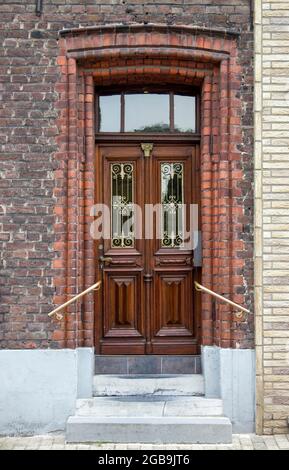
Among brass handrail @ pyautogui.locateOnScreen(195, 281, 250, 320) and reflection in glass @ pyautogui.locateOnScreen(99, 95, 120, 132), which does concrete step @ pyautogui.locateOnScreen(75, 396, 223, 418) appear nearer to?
brass handrail @ pyautogui.locateOnScreen(195, 281, 250, 320)

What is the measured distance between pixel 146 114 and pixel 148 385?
9.72ft

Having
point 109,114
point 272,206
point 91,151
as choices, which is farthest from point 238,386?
point 109,114

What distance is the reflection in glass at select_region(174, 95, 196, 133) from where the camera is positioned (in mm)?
6344

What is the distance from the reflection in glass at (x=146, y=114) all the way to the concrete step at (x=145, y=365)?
100 inches

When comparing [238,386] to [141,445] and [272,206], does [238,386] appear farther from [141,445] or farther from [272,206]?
[272,206]

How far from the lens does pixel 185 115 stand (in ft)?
20.8

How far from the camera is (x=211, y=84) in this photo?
6082 millimetres

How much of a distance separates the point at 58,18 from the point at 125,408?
4.08 meters

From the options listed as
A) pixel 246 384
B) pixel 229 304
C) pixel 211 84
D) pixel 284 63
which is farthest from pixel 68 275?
pixel 284 63

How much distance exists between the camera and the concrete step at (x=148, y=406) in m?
5.72

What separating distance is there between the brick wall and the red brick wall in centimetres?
12

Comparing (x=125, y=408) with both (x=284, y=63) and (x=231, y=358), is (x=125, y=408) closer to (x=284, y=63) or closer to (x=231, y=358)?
(x=231, y=358)

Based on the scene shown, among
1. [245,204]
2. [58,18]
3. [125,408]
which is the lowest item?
[125,408]

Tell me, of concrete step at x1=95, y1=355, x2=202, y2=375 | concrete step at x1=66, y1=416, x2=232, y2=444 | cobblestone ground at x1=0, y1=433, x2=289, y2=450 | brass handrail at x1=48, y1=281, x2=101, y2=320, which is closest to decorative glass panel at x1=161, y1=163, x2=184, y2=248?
brass handrail at x1=48, y1=281, x2=101, y2=320
